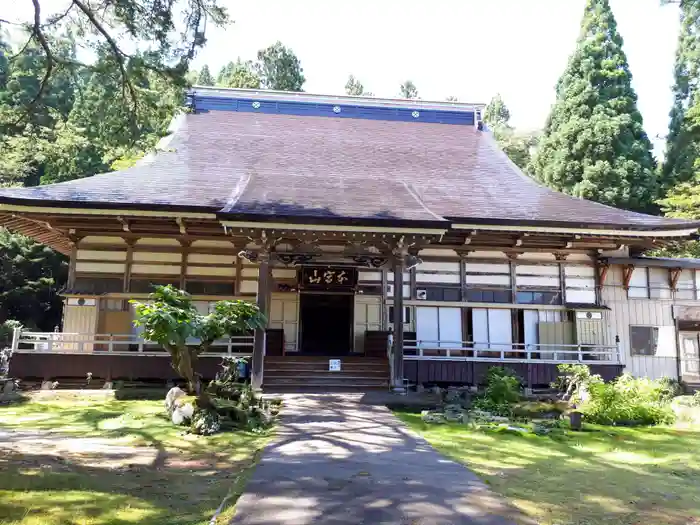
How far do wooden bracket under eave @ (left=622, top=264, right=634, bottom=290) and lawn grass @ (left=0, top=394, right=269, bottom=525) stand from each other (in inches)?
491

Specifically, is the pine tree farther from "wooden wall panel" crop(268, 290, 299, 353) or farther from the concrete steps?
the concrete steps

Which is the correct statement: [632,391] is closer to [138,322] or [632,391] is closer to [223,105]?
[138,322]

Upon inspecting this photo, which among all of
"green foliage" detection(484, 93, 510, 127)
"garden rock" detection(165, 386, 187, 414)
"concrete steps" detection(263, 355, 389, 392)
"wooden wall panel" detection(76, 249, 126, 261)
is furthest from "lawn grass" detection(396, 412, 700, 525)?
→ "green foliage" detection(484, 93, 510, 127)

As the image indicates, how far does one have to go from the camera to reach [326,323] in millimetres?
16141

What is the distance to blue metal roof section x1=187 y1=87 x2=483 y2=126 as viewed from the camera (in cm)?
2189

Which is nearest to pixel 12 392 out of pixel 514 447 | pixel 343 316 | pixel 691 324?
pixel 343 316

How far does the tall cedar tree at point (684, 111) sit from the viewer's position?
Result: 83.5ft

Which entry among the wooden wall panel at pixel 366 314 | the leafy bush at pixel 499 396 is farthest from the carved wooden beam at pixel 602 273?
the wooden wall panel at pixel 366 314

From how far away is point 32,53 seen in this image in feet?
29.6

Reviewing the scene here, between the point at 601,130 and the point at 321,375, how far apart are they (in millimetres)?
21574

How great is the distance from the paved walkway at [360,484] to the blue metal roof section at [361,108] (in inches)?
645

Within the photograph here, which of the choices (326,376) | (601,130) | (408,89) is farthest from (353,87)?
(326,376)

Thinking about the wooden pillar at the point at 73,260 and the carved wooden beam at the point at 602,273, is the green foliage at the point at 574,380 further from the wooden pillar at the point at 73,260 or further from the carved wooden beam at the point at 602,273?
the wooden pillar at the point at 73,260

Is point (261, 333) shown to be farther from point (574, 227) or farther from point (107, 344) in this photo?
point (574, 227)
